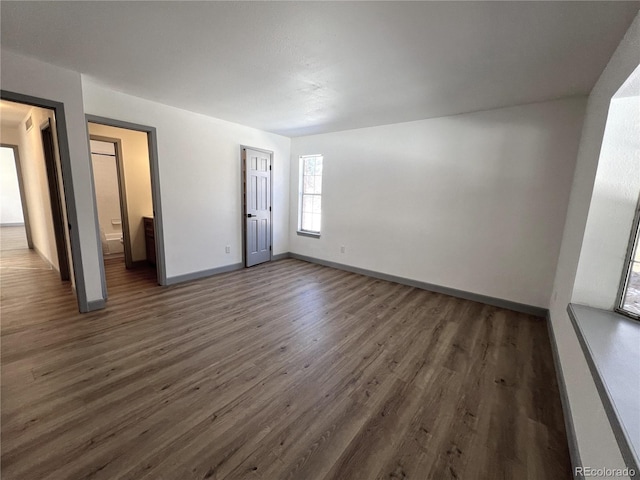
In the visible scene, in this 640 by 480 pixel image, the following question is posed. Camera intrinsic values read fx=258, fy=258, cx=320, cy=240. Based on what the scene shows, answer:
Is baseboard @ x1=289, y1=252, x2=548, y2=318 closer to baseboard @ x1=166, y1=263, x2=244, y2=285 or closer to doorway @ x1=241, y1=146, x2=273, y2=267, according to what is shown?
doorway @ x1=241, y1=146, x2=273, y2=267

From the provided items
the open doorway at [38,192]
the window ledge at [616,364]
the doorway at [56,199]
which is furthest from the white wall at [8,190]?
the window ledge at [616,364]

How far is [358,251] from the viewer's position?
15.7 ft

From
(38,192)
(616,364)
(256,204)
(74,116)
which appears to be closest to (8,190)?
(38,192)

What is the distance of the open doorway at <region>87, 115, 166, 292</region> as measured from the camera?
4.16m

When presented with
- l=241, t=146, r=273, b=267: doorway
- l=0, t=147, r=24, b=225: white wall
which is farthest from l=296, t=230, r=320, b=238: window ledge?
l=0, t=147, r=24, b=225: white wall

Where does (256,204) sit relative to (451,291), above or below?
above

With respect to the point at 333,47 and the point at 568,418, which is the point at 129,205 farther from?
the point at 568,418

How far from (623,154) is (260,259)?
15.9ft

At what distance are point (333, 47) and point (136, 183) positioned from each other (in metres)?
4.33

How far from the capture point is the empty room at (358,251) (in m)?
1.48

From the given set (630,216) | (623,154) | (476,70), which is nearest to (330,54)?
(476,70)

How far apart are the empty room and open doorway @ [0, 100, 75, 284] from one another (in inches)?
3.5

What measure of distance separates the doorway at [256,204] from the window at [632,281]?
460 centimetres

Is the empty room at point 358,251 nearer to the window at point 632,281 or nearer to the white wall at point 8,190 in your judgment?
the window at point 632,281
